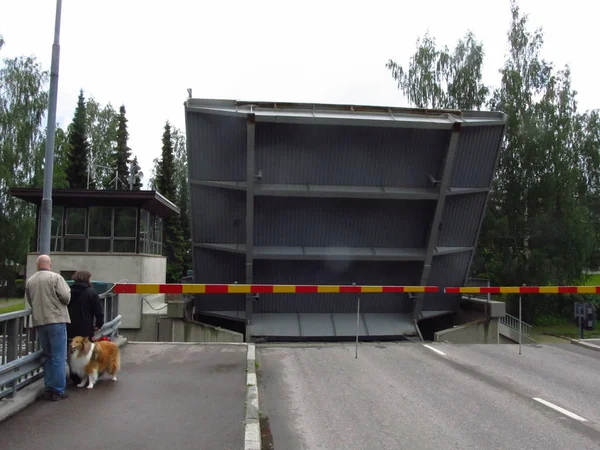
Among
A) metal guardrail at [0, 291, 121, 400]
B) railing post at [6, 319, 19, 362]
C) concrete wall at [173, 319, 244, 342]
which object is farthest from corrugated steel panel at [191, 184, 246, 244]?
railing post at [6, 319, 19, 362]

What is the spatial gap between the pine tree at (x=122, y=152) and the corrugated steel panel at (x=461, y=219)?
36.9 metres

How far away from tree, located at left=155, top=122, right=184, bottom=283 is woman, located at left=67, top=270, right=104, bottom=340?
34.3 meters

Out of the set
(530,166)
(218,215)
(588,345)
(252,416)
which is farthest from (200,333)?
(530,166)

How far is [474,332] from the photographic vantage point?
15266 millimetres

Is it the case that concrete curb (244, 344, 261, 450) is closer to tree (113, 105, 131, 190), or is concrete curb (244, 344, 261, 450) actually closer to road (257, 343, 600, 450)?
road (257, 343, 600, 450)

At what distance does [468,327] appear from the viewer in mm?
15258

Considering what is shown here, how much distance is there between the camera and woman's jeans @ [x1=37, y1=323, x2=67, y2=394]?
559 centimetres

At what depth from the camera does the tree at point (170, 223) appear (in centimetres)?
4150

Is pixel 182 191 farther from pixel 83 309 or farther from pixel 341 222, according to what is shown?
pixel 83 309

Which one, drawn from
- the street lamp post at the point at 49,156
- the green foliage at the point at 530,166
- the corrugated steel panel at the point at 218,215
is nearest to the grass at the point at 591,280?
the green foliage at the point at 530,166

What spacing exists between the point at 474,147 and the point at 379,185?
249 centimetres

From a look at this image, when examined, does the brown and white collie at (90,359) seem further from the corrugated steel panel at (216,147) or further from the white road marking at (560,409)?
the corrugated steel panel at (216,147)

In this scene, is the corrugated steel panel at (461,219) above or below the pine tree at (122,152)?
below

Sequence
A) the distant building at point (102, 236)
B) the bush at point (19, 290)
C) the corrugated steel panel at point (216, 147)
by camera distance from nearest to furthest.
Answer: the corrugated steel panel at point (216, 147) < the distant building at point (102, 236) < the bush at point (19, 290)
